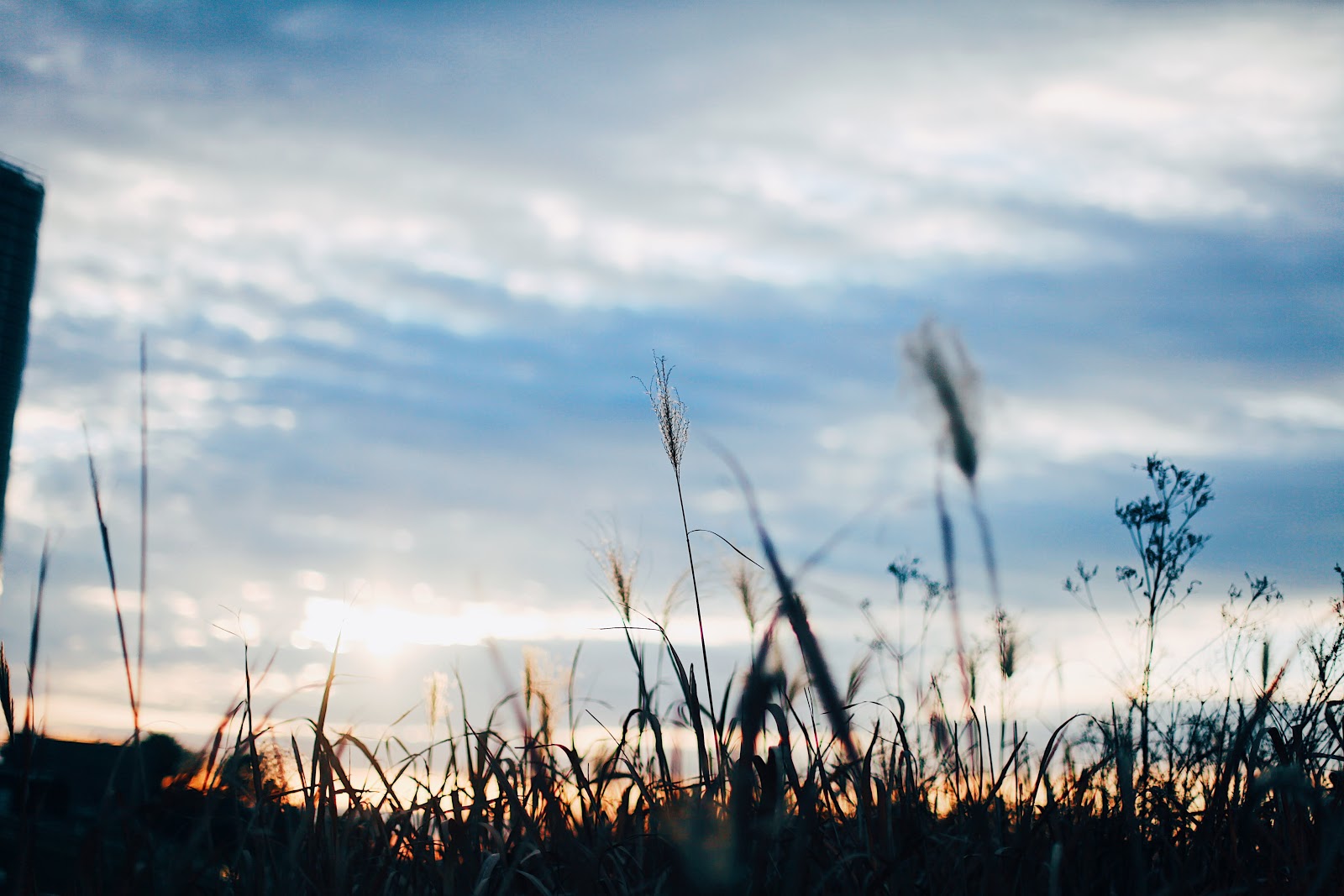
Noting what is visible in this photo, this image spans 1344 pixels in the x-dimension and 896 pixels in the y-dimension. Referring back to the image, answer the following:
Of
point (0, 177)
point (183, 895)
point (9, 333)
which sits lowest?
point (183, 895)

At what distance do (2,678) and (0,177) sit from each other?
143ft

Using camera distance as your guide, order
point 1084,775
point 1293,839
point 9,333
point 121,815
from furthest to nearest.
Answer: point 9,333, point 1084,775, point 1293,839, point 121,815

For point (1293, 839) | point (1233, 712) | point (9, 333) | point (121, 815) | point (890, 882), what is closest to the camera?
point (121, 815)

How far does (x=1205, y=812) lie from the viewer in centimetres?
204

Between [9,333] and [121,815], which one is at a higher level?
Result: [9,333]

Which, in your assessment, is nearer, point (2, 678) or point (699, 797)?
point (2, 678)

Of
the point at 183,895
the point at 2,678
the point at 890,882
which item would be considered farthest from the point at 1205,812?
the point at 2,678

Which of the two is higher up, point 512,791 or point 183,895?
point 512,791

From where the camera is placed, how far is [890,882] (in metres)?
1.71

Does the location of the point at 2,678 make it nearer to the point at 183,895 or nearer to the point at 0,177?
the point at 183,895

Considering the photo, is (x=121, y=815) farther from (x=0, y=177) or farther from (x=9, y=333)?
(x=0, y=177)

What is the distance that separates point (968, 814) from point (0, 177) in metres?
44.0

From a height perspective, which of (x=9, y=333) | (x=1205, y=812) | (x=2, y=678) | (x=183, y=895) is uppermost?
(x=9, y=333)

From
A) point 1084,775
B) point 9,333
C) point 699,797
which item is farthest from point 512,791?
point 9,333
